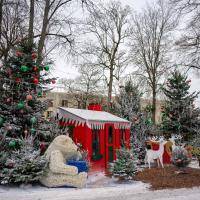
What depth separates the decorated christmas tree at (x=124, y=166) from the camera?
35.5 ft

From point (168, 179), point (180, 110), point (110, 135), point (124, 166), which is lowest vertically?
point (168, 179)

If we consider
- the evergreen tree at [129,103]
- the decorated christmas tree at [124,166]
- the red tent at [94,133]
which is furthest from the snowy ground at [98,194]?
the evergreen tree at [129,103]

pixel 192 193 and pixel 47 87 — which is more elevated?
pixel 47 87

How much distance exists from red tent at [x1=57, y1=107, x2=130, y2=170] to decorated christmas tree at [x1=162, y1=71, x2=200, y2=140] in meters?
7.09

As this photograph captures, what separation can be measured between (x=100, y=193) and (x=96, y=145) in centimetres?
500

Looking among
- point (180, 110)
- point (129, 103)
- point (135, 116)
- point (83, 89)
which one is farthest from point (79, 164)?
point (83, 89)

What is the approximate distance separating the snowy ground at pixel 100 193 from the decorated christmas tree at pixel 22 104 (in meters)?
1.50

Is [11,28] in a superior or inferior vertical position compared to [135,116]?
superior

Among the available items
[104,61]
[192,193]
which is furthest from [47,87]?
[104,61]

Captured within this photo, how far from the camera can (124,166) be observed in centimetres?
1088

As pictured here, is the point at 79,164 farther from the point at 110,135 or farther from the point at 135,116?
the point at 135,116

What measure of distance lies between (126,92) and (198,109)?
5517 mm

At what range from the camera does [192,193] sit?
30.5ft

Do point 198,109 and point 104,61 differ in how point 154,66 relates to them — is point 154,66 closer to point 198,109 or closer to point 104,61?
point 104,61
